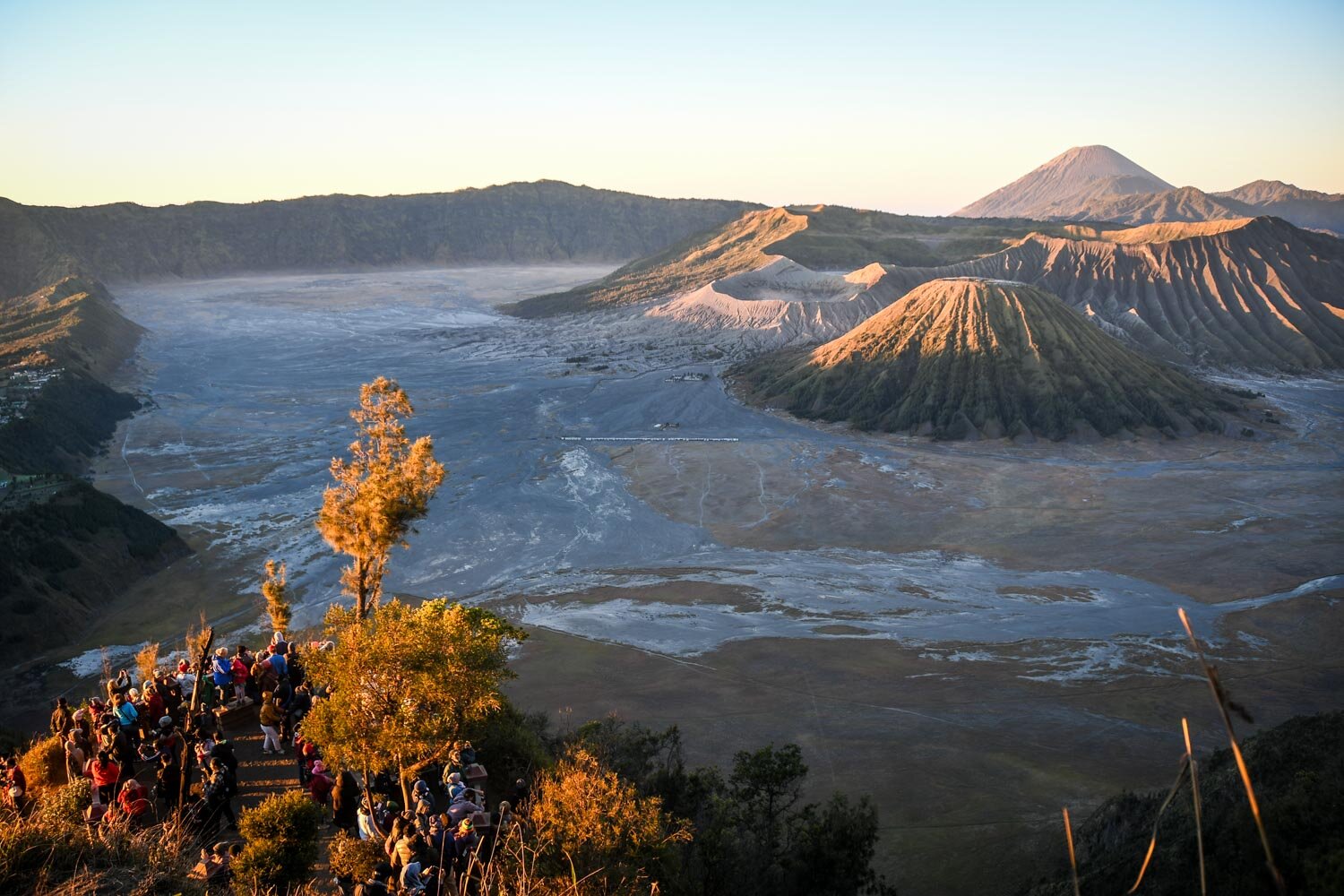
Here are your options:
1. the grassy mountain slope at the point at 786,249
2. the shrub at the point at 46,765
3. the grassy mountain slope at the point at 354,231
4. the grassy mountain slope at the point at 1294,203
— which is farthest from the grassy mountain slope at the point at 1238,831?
the grassy mountain slope at the point at 1294,203

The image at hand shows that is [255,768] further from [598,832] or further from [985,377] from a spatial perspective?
[985,377]

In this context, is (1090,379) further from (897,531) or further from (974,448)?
(897,531)

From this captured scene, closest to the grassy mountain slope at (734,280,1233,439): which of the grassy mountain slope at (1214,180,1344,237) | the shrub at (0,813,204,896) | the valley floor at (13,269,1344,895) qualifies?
the valley floor at (13,269,1344,895)

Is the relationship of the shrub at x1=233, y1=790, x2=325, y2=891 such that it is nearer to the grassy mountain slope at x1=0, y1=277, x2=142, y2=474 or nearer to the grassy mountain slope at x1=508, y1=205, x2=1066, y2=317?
the grassy mountain slope at x1=0, y1=277, x2=142, y2=474

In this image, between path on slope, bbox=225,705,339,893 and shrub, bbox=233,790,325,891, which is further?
path on slope, bbox=225,705,339,893

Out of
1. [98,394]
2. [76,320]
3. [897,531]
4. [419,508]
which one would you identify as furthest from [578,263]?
[419,508]

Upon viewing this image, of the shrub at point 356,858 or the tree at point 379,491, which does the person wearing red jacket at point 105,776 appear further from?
the tree at point 379,491
